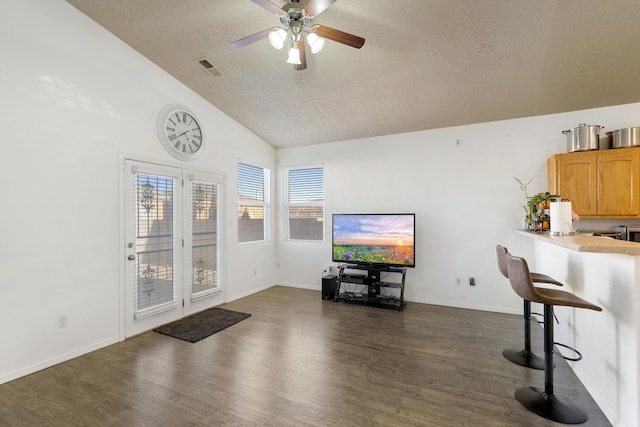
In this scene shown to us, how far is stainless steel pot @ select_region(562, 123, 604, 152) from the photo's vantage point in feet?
11.3

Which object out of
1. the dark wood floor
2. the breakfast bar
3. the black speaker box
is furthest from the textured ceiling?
the dark wood floor

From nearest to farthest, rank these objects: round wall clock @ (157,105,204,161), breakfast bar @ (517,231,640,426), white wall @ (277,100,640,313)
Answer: breakfast bar @ (517,231,640,426), round wall clock @ (157,105,204,161), white wall @ (277,100,640,313)

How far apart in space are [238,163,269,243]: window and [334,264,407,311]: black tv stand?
175 centimetres

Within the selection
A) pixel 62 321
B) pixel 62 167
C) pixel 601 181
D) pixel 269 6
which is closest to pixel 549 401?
pixel 601 181

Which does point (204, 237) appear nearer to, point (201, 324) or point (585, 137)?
point (201, 324)

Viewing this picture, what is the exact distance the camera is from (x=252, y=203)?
5383 millimetres

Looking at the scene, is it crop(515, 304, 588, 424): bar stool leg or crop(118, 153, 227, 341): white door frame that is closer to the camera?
crop(515, 304, 588, 424): bar stool leg

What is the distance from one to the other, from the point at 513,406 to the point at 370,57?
3.44 metres

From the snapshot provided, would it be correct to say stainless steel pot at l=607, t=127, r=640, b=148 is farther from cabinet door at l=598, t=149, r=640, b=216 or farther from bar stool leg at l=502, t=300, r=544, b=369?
bar stool leg at l=502, t=300, r=544, b=369

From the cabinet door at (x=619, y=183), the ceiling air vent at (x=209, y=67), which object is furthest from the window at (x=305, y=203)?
the cabinet door at (x=619, y=183)

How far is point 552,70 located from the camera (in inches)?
120

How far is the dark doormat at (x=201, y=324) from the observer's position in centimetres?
341

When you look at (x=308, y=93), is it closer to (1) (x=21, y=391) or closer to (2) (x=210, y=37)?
(2) (x=210, y=37)

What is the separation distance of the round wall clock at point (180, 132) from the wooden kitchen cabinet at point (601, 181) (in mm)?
4892
